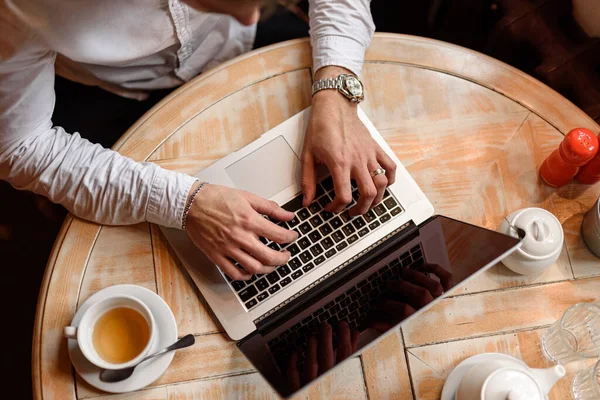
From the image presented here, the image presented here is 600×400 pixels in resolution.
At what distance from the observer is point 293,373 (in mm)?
779

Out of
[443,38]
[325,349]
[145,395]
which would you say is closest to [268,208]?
[325,349]

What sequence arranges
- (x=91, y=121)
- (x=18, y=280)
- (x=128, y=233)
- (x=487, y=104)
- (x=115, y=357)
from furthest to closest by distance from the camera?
(x=18, y=280) → (x=91, y=121) → (x=487, y=104) → (x=128, y=233) → (x=115, y=357)

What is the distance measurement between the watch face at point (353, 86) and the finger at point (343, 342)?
0.44 m

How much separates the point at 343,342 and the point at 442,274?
19 cm

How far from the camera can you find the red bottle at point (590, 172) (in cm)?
98

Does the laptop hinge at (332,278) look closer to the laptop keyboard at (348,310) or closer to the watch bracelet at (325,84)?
the laptop keyboard at (348,310)

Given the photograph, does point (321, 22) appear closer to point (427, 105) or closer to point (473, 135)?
point (427, 105)

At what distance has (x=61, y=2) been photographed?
729mm

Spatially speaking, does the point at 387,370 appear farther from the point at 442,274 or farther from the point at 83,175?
the point at 83,175

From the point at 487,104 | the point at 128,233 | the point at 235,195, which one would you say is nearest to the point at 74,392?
the point at 128,233

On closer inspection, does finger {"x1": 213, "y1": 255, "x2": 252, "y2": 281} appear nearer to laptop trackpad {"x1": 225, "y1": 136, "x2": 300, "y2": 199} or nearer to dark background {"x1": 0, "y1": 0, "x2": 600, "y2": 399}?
laptop trackpad {"x1": 225, "y1": 136, "x2": 300, "y2": 199}

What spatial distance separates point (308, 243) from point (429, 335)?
0.27 meters

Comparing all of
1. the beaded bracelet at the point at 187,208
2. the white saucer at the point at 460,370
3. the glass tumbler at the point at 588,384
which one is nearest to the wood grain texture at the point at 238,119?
the beaded bracelet at the point at 187,208

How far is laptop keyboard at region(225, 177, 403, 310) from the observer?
919mm
